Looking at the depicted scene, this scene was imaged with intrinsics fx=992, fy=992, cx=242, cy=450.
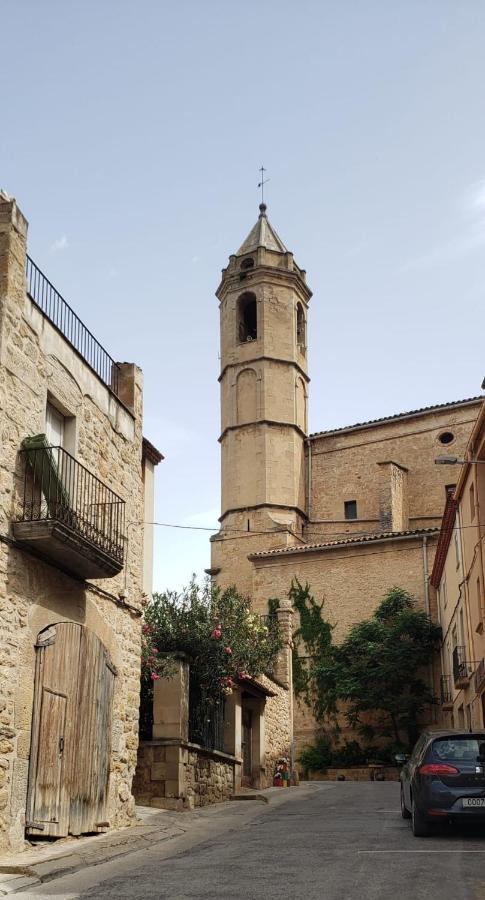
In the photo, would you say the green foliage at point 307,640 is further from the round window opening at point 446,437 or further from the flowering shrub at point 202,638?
the flowering shrub at point 202,638

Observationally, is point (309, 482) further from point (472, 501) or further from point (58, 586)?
point (58, 586)

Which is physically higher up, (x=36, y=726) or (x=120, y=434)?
(x=120, y=434)

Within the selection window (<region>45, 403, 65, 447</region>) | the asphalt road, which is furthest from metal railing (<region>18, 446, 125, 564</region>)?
the asphalt road

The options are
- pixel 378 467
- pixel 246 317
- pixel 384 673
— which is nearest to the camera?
pixel 384 673

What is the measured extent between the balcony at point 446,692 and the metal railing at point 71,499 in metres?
20.3

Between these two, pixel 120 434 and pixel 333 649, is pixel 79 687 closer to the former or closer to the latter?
pixel 120 434

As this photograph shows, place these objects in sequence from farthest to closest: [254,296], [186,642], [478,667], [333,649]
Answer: [254,296]
[333,649]
[478,667]
[186,642]

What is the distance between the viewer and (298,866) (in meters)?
9.64

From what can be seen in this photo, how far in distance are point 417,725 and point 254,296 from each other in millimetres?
22263

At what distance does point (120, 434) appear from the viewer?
49.7 feet

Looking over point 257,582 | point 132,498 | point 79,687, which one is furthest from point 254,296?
point 79,687

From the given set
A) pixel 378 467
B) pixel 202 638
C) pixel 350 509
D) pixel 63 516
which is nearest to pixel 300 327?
pixel 378 467

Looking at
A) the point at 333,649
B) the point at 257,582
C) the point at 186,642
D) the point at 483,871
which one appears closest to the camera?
the point at 483,871

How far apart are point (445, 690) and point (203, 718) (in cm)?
1529
